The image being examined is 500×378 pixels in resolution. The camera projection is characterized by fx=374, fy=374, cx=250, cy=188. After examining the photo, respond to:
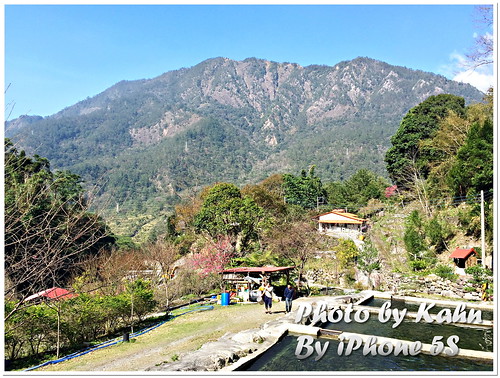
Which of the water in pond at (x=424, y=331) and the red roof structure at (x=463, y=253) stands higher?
the red roof structure at (x=463, y=253)

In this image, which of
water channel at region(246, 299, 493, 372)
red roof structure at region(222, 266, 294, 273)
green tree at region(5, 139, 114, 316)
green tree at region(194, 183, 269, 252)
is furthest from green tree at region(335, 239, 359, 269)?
green tree at region(5, 139, 114, 316)

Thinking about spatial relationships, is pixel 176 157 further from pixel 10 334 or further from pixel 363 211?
pixel 10 334

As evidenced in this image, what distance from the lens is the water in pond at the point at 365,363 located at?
6988 millimetres

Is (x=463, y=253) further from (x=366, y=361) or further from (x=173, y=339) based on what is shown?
(x=173, y=339)

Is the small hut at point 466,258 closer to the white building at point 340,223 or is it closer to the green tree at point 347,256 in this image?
the green tree at point 347,256

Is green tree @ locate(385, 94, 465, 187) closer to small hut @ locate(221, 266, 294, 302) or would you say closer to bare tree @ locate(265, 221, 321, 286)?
bare tree @ locate(265, 221, 321, 286)

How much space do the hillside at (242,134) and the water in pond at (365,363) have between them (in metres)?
55.0

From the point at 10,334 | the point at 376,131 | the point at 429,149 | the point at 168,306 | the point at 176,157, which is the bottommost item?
the point at 168,306

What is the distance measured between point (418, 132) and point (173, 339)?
108 feet

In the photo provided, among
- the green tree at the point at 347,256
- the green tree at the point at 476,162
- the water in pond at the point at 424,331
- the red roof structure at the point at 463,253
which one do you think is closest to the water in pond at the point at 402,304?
the water in pond at the point at 424,331

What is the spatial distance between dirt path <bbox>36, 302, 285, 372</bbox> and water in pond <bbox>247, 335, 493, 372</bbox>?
1930mm

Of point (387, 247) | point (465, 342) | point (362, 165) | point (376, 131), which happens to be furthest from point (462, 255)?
point (376, 131)

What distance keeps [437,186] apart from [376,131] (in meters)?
88.3

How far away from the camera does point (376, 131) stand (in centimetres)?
11294
